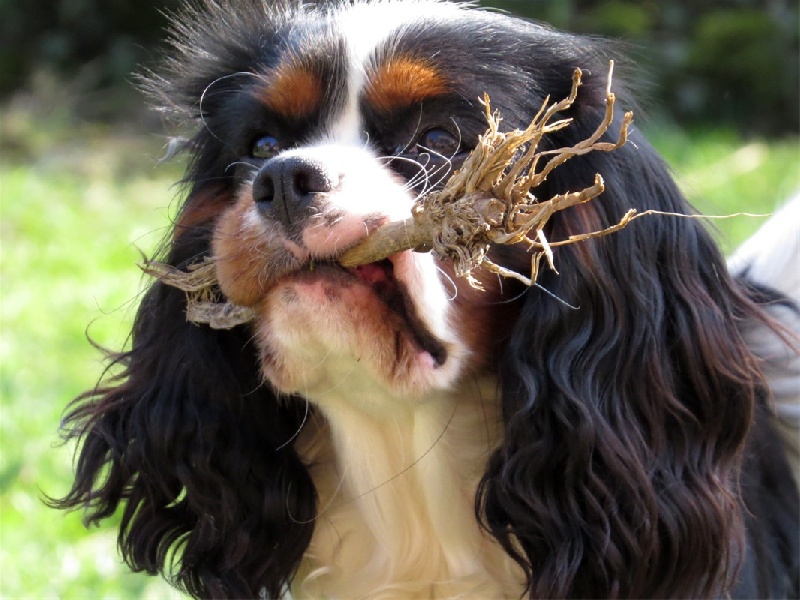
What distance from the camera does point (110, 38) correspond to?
9.52m

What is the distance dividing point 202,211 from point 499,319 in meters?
0.65

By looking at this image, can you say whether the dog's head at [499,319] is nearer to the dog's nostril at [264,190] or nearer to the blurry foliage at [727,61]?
the dog's nostril at [264,190]

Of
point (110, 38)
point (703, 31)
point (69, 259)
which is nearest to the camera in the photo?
point (69, 259)

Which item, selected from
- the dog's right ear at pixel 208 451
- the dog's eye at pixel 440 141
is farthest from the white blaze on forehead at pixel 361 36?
the dog's right ear at pixel 208 451

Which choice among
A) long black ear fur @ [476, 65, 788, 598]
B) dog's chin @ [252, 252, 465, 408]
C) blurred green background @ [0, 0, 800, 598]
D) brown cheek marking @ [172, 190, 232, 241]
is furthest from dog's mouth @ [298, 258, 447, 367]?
blurred green background @ [0, 0, 800, 598]

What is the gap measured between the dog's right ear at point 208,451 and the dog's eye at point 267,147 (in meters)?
0.18

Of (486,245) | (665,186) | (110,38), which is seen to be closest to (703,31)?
(110,38)

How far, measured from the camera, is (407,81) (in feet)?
6.99

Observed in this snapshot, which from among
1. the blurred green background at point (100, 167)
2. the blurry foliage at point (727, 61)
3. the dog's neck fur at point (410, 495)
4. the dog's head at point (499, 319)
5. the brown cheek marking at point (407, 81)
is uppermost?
the brown cheek marking at point (407, 81)

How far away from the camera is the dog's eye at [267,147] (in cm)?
227

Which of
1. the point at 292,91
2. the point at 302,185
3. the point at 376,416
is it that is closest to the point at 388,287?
the point at 302,185

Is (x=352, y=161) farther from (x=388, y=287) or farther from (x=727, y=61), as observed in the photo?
(x=727, y=61)

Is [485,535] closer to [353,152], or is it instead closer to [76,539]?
[353,152]

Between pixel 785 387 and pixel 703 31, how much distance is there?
6.50m
